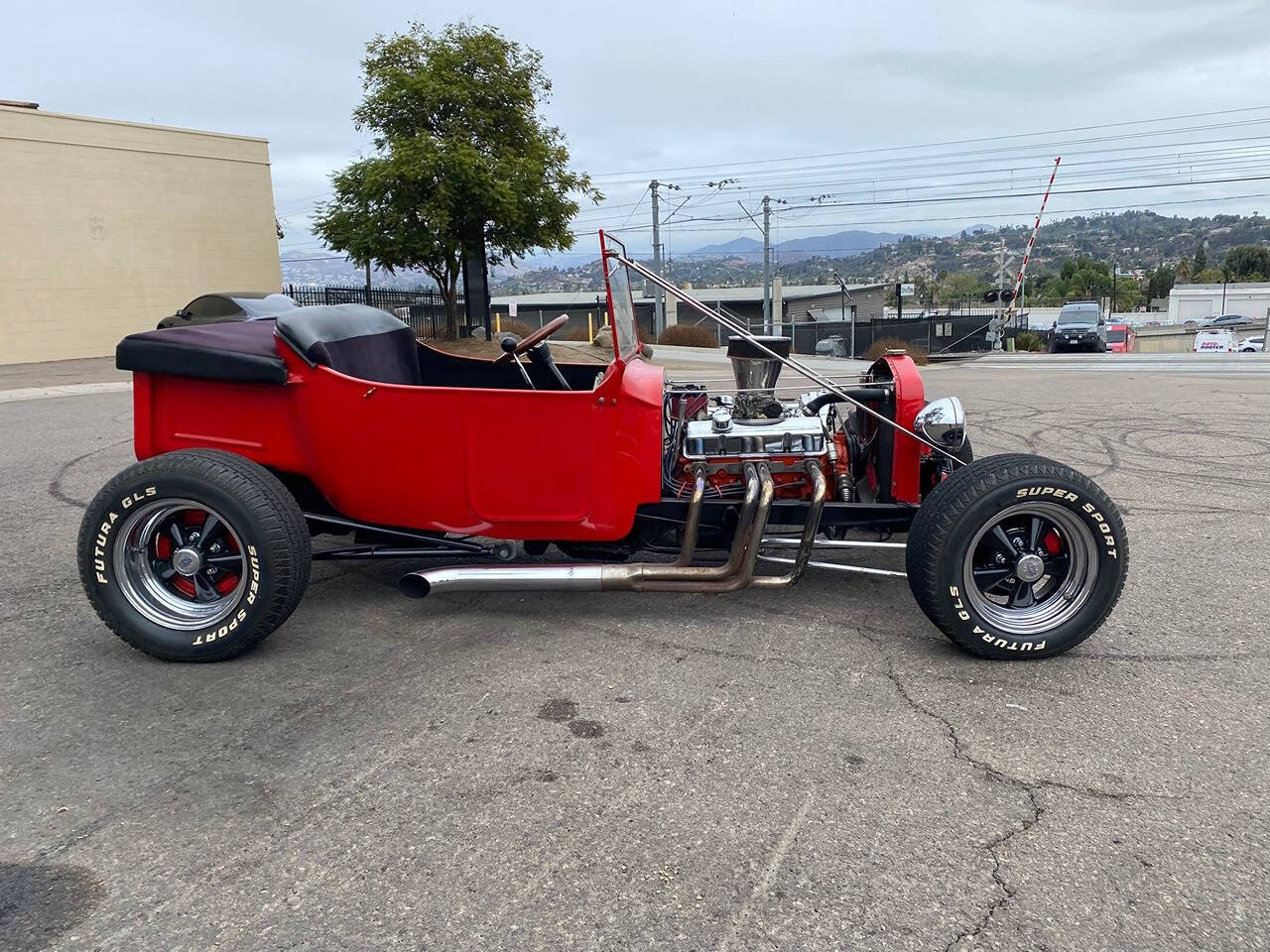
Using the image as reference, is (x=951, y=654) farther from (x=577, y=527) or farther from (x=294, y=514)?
(x=294, y=514)

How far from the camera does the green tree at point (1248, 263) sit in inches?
3996

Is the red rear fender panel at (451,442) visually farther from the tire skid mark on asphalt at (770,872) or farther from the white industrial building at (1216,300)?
the white industrial building at (1216,300)

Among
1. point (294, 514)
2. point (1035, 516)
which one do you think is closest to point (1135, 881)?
point (1035, 516)

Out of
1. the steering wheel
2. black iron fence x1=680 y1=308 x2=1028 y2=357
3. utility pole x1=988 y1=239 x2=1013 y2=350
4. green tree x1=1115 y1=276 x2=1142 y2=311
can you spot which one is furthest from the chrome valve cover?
green tree x1=1115 y1=276 x2=1142 y2=311

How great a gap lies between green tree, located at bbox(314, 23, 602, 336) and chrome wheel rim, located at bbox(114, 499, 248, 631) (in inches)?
678

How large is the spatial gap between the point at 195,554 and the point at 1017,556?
330 centimetres

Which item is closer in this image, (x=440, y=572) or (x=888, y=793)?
(x=888, y=793)

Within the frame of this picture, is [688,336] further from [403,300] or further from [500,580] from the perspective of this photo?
[500,580]

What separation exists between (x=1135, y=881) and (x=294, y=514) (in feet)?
10.1

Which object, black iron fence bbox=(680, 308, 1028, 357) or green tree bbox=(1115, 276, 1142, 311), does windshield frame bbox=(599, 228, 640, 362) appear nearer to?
black iron fence bbox=(680, 308, 1028, 357)

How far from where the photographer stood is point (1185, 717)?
10.1ft

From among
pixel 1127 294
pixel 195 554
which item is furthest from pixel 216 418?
pixel 1127 294

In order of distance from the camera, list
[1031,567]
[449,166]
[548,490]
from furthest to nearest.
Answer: [449,166] → [548,490] → [1031,567]

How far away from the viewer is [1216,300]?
8650cm
